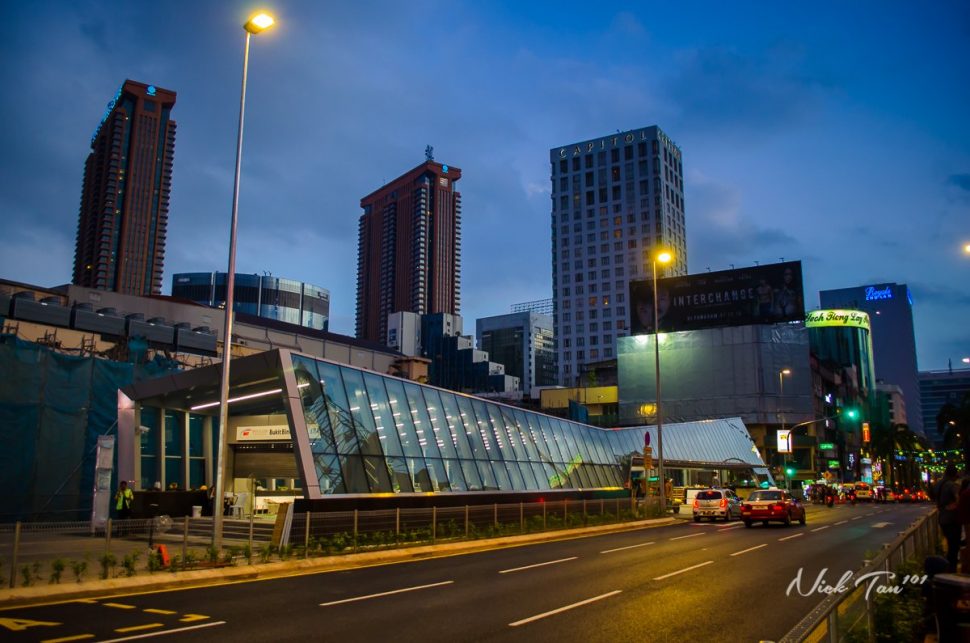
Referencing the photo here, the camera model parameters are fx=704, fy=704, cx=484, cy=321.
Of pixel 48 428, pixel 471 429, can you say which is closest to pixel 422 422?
pixel 471 429

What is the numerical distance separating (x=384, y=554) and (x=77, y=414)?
2155cm

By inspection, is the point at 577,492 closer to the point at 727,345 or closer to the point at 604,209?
the point at 727,345

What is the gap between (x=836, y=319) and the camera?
575 ft

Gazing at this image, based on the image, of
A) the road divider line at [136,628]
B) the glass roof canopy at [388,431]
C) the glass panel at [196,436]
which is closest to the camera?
the road divider line at [136,628]

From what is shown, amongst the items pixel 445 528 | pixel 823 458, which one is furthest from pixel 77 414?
pixel 823 458

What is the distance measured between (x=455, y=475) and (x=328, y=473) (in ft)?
23.7

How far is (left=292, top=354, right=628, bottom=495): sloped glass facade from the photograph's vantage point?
78.1 feet

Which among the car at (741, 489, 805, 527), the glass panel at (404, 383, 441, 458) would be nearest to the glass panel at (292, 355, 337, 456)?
the glass panel at (404, 383, 441, 458)

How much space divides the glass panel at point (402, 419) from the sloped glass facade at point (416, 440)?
0.05 metres

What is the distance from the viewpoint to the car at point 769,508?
3209cm

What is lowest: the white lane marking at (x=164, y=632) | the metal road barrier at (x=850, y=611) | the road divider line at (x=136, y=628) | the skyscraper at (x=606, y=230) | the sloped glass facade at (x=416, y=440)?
the road divider line at (x=136, y=628)

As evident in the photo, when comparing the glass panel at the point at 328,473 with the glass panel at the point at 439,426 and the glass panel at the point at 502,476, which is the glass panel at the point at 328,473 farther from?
the glass panel at the point at 502,476

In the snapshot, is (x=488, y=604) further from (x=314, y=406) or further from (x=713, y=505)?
(x=713, y=505)

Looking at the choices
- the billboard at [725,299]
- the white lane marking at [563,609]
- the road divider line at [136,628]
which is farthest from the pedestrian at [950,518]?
the billboard at [725,299]
